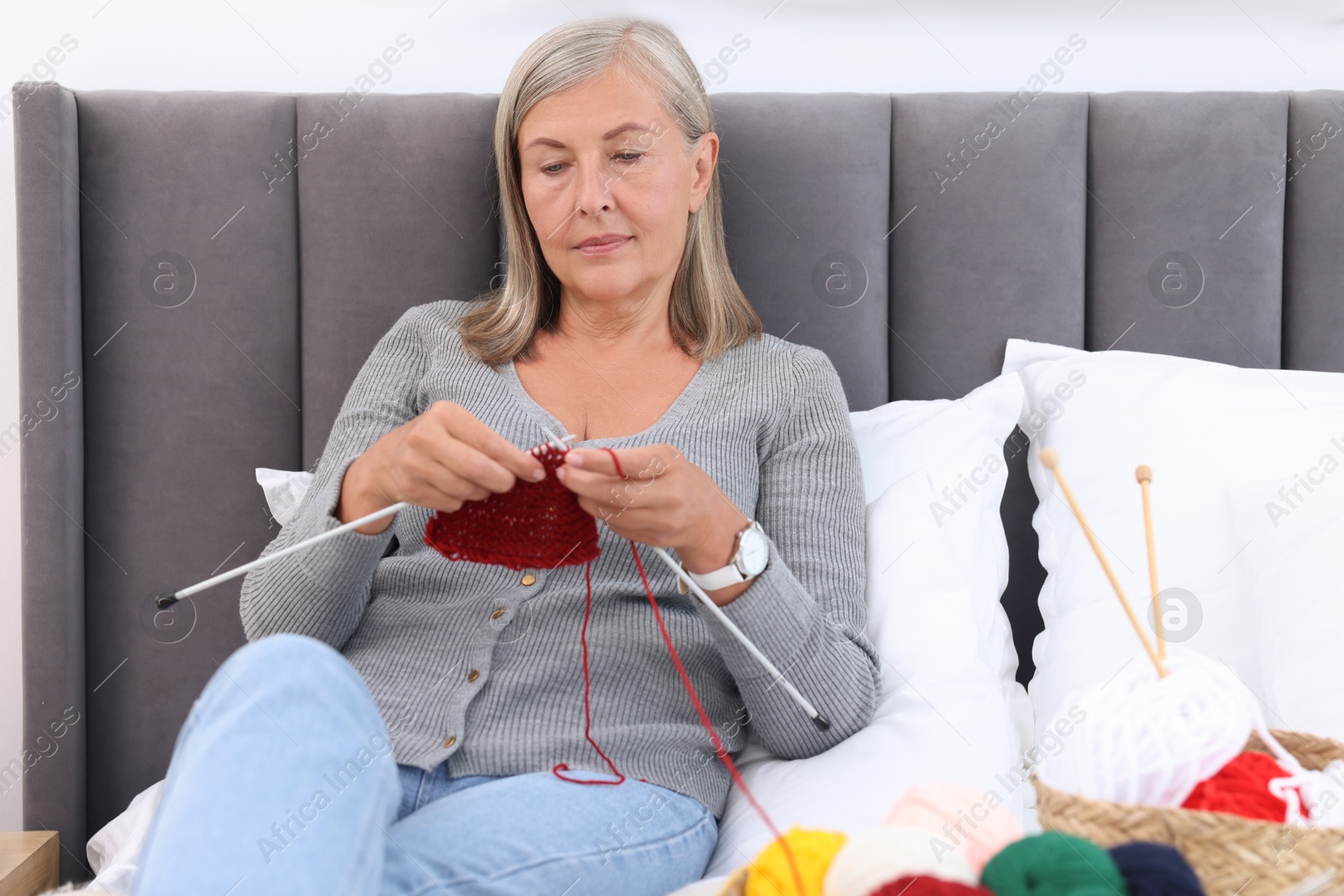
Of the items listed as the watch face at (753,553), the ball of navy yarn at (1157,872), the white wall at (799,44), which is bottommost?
the ball of navy yarn at (1157,872)

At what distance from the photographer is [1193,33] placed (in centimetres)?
139

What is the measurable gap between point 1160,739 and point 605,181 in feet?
2.59

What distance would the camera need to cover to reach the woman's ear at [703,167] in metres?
1.17

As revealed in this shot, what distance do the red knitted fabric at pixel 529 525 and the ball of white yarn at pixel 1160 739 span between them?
1.40 ft

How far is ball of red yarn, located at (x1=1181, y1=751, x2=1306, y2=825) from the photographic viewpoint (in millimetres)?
490

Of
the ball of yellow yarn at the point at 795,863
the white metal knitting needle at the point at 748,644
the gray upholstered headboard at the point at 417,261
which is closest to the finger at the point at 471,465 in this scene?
the white metal knitting needle at the point at 748,644

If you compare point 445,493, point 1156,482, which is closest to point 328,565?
point 445,493

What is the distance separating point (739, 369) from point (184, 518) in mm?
732

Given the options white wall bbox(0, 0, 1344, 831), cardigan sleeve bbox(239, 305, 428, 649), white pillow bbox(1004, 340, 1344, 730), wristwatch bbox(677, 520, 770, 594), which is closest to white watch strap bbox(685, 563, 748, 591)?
wristwatch bbox(677, 520, 770, 594)

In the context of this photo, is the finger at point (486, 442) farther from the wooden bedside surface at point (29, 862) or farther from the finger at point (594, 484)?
the wooden bedside surface at point (29, 862)

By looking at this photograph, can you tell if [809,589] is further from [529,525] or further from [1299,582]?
[1299,582]

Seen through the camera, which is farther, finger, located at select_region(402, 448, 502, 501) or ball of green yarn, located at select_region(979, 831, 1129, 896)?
finger, located at select_region(402, 448, 502, 501)

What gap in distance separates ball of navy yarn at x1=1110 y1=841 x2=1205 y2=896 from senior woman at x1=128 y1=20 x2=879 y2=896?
42cm

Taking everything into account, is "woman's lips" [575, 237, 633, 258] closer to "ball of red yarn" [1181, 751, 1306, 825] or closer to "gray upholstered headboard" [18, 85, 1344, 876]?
"gray upholstered headboard" [18, 85, 1344, 876]
